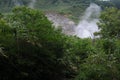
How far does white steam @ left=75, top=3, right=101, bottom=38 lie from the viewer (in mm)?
42116

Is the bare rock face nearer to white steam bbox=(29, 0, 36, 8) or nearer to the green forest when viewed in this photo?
white steam bbox=(29, 0, 36, 8)

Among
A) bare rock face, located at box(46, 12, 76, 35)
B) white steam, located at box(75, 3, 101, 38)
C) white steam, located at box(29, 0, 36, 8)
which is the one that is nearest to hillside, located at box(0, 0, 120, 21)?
white steam, located at box(29, 0, 36, 8)

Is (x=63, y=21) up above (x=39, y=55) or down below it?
above

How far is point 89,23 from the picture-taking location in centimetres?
4697

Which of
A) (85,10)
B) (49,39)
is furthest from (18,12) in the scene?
(85,10)

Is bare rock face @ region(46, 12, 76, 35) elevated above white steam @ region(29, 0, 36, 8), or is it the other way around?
white steam @ region(29, 0, 36, 8)

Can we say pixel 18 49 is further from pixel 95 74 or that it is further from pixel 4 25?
pixel 95 74

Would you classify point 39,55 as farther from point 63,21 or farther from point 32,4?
point 32,4

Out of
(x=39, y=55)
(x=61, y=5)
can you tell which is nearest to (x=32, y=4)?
(x=61, y=5)

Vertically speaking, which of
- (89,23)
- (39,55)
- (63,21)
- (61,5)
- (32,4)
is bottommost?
(89,23)

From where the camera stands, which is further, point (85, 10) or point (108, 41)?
point (85, 10)

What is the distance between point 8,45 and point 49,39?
196 centimetres

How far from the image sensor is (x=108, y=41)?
41.2 ft

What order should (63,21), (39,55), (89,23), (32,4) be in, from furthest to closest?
(32,4), (89,23), (63,21), (39,55)
